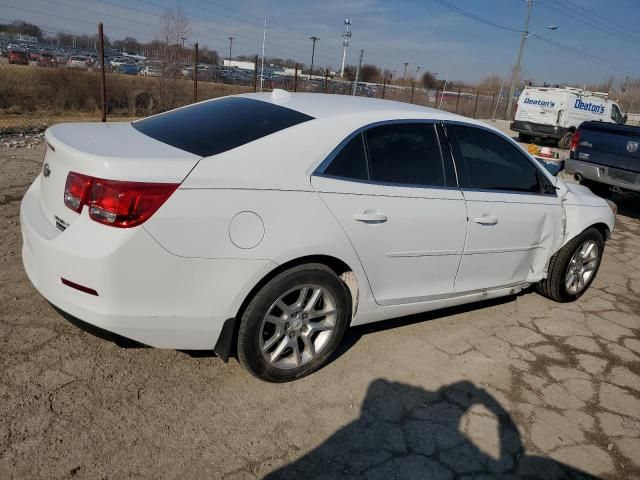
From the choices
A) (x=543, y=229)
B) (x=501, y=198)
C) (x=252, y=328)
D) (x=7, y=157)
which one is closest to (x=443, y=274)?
(x=501, y=198)

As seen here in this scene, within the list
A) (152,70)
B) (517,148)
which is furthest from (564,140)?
(517,148)

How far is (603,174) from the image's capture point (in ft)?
A: 25.9

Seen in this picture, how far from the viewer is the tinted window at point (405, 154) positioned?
10.00 feet

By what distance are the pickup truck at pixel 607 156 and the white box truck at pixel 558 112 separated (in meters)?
12.0

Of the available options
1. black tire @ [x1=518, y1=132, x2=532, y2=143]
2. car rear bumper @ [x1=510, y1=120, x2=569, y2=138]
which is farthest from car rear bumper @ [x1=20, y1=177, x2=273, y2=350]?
black tire @ [x1=518, y1=132, x2=532, y2=143]

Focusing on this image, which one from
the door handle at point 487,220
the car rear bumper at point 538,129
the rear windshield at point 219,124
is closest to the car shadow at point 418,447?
the door handle at point 487,220

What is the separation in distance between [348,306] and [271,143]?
106cm

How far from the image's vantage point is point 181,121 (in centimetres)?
320

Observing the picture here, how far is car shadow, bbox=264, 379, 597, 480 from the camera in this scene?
7.83 feet

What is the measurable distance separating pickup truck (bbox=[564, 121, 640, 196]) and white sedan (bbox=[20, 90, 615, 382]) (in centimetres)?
473

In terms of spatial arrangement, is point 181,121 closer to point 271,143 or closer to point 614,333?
point 271,143

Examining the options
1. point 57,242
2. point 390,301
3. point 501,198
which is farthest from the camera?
point 501,198

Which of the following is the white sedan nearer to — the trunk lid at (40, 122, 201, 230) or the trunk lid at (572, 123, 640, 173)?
the trunk lid at (40, 122, 201, 230)

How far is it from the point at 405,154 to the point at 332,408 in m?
1.60
